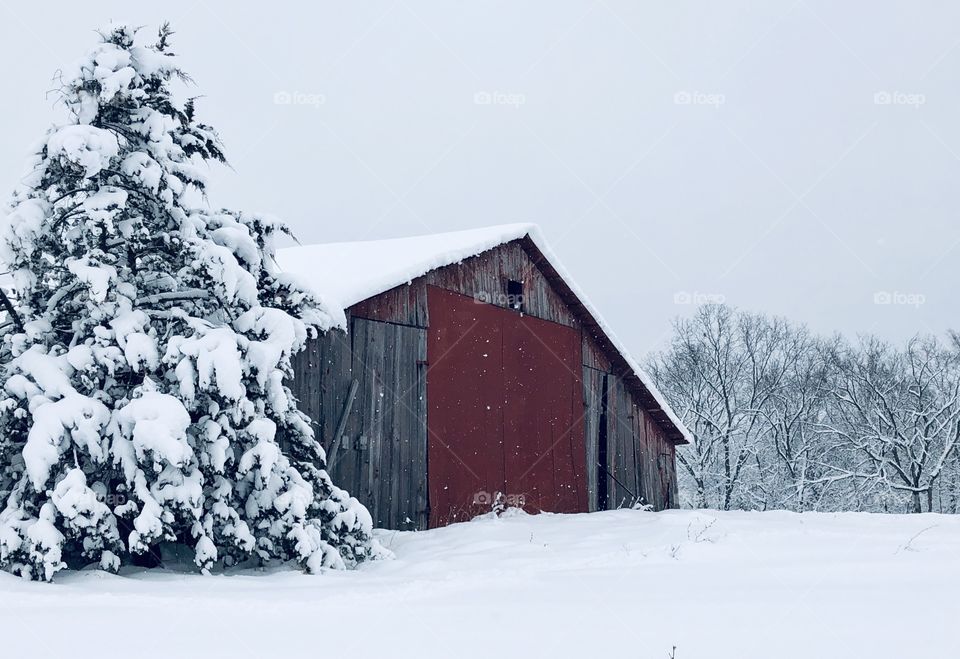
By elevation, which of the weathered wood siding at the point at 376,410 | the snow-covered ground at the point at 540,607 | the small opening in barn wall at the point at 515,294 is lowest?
the snow-covered ground at the point at 540,607

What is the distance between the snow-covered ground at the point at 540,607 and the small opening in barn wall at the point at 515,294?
6031 mm

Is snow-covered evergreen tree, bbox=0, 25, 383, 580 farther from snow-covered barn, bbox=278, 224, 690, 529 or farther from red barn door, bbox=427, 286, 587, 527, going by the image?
red barn door, bbox=427, 286, 587, 527

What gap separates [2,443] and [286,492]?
7.10ft

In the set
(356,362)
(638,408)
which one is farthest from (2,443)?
(638,408)

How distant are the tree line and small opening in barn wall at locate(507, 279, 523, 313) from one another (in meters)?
21.4

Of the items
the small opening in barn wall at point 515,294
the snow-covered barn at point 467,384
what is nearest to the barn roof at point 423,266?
the snow-covered barn at point 467,384

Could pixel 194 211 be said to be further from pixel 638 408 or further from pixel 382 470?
pixel 638 408

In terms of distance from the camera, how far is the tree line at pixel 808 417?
32.0 metres

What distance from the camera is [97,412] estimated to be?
6.12m

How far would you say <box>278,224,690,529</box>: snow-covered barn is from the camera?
10.3 meters

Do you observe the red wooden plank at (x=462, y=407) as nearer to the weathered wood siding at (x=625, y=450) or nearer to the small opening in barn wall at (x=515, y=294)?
the small opening in barn wall at (x=515, y=294)

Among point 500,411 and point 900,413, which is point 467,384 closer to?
point 500,411

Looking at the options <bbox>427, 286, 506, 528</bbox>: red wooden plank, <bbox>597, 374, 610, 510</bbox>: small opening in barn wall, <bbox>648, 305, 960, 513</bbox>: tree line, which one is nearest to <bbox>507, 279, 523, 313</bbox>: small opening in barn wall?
<bbox>427, 286, 506, 528</bbox>: red wooden plank

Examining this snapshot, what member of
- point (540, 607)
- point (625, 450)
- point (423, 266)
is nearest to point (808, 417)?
point (625, 450)
